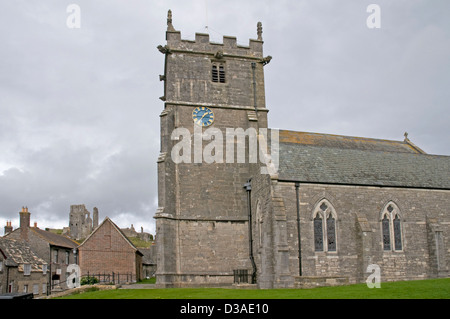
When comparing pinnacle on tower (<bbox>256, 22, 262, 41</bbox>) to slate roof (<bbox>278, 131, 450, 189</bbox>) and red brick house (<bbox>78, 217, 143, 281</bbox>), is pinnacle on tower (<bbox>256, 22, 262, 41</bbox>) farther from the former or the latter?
red brick house (<bbox>78, 217, 143, 281</bbox>)

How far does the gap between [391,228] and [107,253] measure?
3016 cm

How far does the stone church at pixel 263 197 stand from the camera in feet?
85.6

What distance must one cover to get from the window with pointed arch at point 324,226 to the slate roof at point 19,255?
90.9 feet

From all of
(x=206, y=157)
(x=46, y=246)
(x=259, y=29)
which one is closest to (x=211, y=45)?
(x=259, y=29)

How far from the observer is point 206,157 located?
31.0 meters

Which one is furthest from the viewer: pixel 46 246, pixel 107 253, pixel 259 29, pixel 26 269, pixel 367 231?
pixel 46 246

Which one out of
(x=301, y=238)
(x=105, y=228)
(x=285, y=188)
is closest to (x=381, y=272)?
(x=301, y=238)

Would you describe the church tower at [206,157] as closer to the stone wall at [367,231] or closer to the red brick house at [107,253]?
the stone wall at [367,231]

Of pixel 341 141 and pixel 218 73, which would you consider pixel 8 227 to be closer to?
pixel 218 73

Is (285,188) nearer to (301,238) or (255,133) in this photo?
(301,238)

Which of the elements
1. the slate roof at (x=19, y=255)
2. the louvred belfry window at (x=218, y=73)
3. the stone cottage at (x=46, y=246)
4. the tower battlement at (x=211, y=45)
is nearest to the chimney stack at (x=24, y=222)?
the stone cottage at (x=46, y=246)

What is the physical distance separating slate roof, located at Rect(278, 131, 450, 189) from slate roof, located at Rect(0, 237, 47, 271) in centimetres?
2609

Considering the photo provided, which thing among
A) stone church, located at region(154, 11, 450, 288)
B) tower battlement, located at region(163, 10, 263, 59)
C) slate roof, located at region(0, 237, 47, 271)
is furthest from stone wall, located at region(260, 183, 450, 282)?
slate roof, located at region(0, 237, 47, 271)
